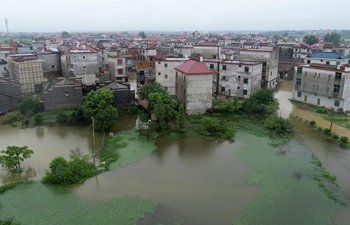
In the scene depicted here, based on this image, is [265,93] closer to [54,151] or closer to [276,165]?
[276,165]

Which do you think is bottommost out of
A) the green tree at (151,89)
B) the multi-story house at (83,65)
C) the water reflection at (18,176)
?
the water reflection at (18,176)

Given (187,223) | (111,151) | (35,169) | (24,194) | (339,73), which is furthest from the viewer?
(339,73)

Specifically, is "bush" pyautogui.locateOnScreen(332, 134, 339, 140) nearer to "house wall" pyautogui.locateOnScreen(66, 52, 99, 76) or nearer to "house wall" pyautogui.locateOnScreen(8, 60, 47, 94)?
"house wall" pyautogui.locateOnScreen(66, 52, 99, 76)

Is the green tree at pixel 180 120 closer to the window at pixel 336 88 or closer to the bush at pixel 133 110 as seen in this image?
the bush at pixel 133 110

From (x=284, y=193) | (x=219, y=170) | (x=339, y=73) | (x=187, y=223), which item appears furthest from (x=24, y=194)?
(x=339, y=73)

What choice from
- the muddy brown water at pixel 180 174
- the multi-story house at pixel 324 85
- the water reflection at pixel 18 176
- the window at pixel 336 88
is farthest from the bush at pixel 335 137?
the water reflection at pixel 18 176
